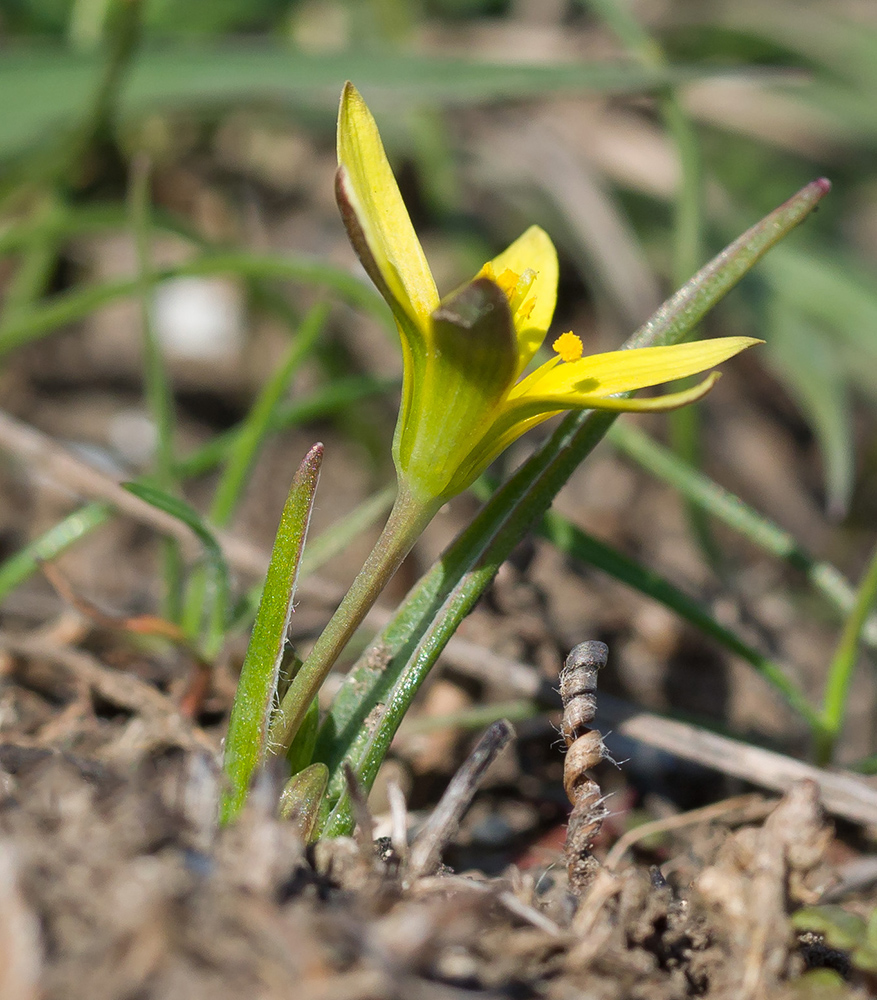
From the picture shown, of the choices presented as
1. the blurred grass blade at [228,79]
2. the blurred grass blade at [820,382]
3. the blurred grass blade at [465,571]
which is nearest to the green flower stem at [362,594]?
the blurred grass blade at [465,571]

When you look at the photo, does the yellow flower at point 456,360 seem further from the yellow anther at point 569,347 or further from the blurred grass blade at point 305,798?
the blurred grass blade at point 305,798

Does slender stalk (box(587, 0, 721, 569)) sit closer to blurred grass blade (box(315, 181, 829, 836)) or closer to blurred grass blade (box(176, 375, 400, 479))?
blurred grass blade (box(176, 375, 400, 479))

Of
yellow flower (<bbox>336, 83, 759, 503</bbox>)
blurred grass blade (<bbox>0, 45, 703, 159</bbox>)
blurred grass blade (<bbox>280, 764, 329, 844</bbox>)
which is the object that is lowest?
blurred grass blade (<bbox>280, 764, 329, 844</bbox>)

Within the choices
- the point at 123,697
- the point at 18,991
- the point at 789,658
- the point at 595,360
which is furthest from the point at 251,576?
the point at 789,658

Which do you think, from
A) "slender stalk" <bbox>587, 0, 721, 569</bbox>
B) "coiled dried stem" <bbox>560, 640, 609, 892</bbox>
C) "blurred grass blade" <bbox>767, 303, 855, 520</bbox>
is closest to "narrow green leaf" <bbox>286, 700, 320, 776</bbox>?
"coiled dried stem" <bbox>560, 640, 609, 892</bbox>

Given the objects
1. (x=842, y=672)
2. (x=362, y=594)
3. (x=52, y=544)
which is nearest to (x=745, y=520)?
(x=842, y=672)

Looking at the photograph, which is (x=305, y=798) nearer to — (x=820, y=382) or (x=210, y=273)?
(x=210, y=273)
